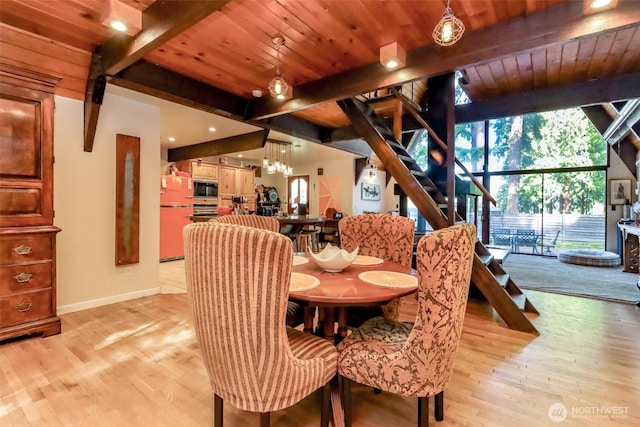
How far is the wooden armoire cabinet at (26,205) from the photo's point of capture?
235 centimetres

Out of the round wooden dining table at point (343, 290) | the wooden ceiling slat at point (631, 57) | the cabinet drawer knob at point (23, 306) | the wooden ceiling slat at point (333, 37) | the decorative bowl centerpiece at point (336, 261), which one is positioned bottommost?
the cabinet drawer knob at point (23, 306)

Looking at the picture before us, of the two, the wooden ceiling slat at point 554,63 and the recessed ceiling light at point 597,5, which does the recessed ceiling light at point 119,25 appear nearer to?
the recessed ceiling light at point 597,5

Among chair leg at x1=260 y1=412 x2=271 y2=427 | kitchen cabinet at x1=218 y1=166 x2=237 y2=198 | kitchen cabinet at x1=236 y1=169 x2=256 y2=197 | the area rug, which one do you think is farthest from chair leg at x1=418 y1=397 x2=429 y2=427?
kitchen cabinet at x1=236 y1=169 x2=256 y2=197

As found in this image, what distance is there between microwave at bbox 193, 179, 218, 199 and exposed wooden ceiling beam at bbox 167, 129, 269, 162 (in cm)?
63

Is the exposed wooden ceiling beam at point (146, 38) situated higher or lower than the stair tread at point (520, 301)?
higher

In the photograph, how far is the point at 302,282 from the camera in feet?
5.12

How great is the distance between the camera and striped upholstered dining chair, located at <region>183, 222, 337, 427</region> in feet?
3.50

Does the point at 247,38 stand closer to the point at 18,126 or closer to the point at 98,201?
the point at 18,126

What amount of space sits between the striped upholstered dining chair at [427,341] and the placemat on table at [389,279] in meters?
0.27

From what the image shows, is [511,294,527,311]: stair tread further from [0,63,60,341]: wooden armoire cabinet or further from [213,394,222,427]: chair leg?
[0,63,60,341]: wooden armoire cabinet

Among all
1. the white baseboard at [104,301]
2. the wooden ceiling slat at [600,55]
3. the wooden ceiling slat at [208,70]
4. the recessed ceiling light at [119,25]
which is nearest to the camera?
the recessed ceiling light at [119,25]

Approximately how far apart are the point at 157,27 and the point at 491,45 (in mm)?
2288

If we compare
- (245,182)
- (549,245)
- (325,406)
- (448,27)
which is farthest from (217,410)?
(549,245)

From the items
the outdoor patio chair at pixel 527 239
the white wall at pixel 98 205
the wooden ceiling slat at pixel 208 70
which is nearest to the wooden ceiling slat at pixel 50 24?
the wooden ceiling slat at pixel 208 70
